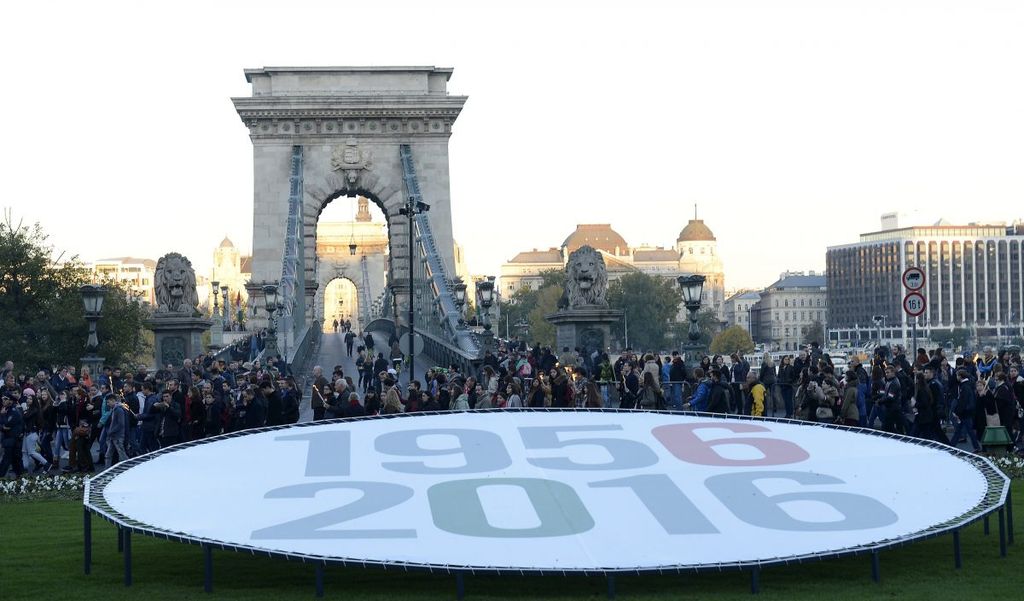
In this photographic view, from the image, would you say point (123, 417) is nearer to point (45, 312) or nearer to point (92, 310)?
point (92, 310)

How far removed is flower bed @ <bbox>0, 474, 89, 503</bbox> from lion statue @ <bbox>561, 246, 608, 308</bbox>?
53.1 feet

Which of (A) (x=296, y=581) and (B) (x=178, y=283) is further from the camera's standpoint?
(B) (x=178, y=283)

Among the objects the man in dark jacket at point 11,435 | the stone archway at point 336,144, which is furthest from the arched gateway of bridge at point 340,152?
the man in dark jacket at point 11,435

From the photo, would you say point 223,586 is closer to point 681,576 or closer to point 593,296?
point 681,576

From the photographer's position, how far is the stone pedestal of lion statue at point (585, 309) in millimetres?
35688

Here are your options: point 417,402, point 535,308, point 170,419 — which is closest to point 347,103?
point 170,419

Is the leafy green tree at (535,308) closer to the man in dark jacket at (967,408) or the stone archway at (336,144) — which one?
the stone archway at (336,144)

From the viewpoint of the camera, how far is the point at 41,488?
834 inches

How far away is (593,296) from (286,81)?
27705 millimetres

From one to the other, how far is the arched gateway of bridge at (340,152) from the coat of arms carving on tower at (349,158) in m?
0.04

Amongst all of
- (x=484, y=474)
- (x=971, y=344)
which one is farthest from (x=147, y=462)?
(x=971, y=344)

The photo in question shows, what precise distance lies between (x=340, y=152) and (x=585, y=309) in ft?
85.2

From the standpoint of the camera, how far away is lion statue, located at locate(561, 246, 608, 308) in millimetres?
35969

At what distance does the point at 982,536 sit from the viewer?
49.0 ft
